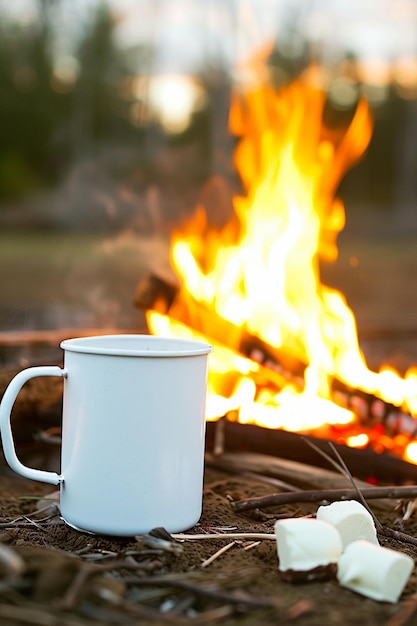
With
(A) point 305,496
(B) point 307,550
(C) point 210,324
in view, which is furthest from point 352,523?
(C) point 210,324

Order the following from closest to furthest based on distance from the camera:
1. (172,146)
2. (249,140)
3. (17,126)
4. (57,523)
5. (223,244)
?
(57,523), (223,244), (249,140), (172,146), (17,126)

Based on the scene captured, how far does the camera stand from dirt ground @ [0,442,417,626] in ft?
3.43

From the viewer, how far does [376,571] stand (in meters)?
1.14

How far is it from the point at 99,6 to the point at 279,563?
8569 millimetres

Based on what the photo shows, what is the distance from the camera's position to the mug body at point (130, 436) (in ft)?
4.28

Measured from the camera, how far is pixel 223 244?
2.76 meters

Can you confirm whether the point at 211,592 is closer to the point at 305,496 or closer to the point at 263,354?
the point at 305,496

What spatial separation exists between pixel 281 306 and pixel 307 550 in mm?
1408

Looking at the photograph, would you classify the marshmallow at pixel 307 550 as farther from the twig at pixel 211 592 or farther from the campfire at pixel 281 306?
the campfire at pixel 281 306

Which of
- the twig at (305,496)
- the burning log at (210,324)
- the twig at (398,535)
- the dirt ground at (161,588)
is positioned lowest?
the twig at (398,535)

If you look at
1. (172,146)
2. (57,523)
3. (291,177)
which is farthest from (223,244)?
(172,146)

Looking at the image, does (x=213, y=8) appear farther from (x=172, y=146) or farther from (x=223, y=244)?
(x=223, y=244)

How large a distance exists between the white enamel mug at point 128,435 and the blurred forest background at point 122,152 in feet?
6.82

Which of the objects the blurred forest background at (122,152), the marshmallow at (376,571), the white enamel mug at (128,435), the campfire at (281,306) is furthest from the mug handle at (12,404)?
the blurred forest background at (122,152)
